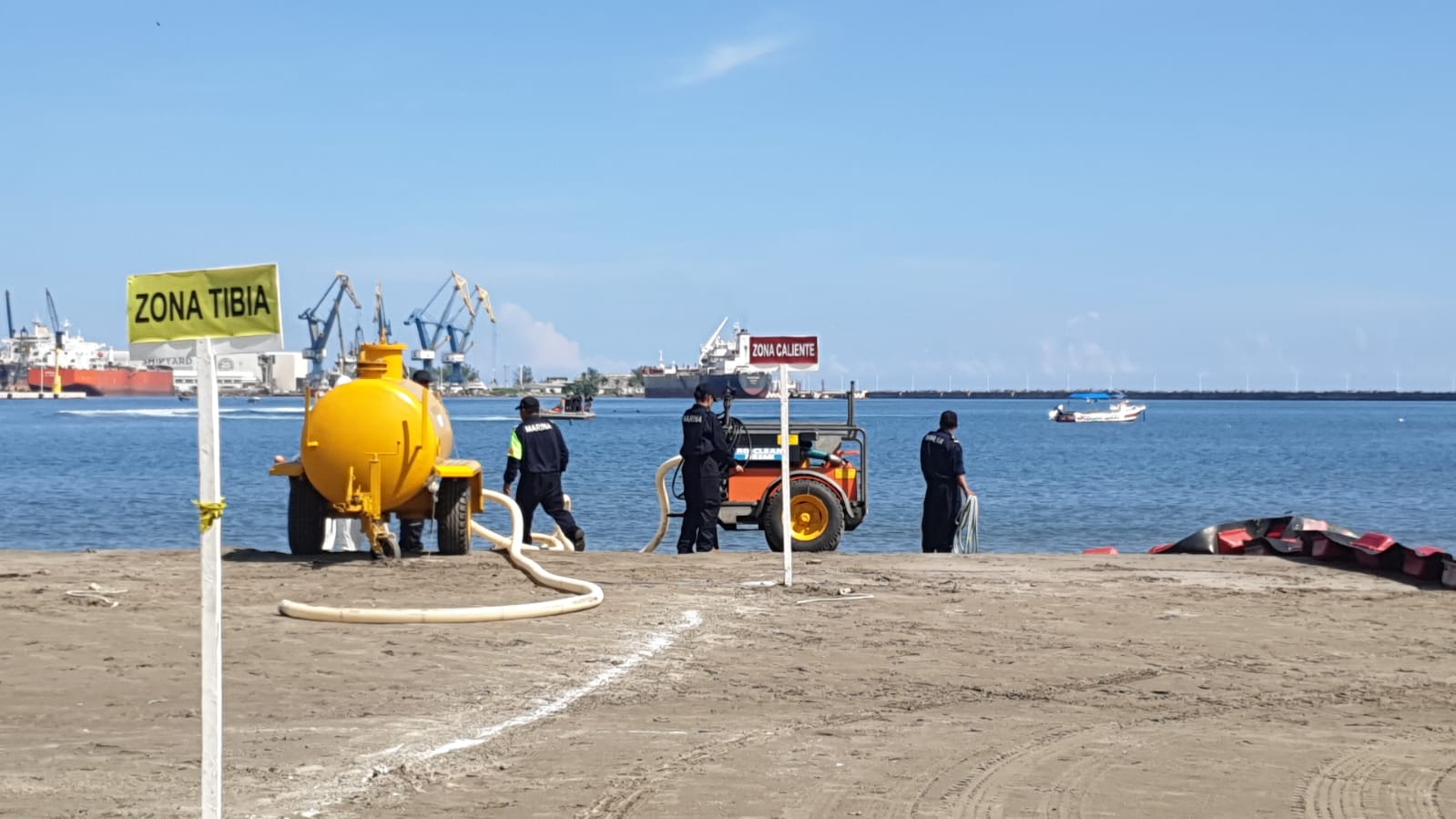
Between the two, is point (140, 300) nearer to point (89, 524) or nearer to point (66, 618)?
point (66, 618)

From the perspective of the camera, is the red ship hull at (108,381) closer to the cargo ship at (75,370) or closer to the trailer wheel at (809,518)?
the cargo ship at (75,370)

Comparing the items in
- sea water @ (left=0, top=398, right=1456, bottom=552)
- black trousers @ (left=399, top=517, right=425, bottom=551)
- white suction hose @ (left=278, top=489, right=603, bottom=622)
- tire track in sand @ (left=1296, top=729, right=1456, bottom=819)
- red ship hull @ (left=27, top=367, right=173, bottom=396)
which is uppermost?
red ship hull @ (left=27, top=367, right=173, bottom=396)

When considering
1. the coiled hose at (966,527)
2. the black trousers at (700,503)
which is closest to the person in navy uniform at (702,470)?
the black trousers at (700,503)

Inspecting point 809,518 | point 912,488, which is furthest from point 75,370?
point 809,518

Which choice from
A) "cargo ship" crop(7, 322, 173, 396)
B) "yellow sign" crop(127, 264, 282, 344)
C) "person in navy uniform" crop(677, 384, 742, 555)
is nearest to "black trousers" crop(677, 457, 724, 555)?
"person in navy uniform" crop(677, 384, 742, 555)

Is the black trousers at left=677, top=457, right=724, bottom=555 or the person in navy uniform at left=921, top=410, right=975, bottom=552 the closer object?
the black trousers at left=677, top=457, right=724, bottom=555

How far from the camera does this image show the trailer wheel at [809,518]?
50.6ft

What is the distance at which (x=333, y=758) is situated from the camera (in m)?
6.34

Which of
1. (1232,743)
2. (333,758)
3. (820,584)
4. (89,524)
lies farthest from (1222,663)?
(89,524)

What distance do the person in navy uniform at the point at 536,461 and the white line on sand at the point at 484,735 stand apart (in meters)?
4.82

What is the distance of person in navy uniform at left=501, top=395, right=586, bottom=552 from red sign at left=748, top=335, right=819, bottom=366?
9.35 ft

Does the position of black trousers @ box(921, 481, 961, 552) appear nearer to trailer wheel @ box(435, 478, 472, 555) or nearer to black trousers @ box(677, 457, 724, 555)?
black trousers @ box(677, 457, 724, 555)

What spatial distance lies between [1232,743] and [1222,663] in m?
2.21

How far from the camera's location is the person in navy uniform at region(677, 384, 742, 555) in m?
14.3
